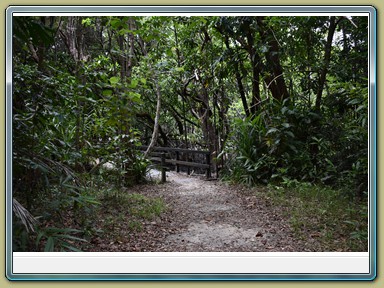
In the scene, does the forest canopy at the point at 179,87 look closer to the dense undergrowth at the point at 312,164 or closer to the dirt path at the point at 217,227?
the dense undergrowth at the point at 312,164

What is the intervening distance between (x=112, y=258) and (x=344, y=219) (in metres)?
1.98

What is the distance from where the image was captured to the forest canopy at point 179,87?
2.58 meters

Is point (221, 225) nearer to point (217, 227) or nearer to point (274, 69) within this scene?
point (217, 227)

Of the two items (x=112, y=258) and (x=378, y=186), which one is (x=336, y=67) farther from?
(x=112, y=258)

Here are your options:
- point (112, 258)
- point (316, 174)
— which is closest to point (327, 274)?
point (112, 258)

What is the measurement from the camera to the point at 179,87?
24.6 ft

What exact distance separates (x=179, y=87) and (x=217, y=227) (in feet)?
16.2

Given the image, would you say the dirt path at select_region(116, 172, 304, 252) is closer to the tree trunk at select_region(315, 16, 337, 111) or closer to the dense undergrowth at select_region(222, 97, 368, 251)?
the dense undergrowth at select_region(222, 97, 368, 251)

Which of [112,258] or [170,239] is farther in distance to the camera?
[170,239]

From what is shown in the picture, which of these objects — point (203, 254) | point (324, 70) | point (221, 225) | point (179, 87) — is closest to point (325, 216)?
point (221, 225)

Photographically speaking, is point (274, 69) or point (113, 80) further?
point (274, 69)

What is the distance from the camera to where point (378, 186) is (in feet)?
7.47

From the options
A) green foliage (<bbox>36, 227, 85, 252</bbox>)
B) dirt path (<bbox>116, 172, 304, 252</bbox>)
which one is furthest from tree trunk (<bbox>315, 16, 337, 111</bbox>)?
green foliage (<bbox>36, 227, 85, 252</bbox>)

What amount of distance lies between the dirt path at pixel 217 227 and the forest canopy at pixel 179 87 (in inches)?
26.0
